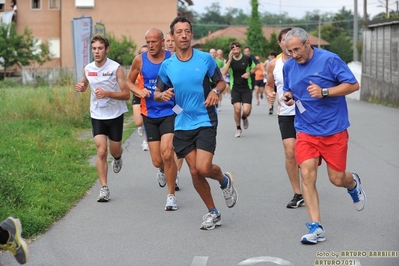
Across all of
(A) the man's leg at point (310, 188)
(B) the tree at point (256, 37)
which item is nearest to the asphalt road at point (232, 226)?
(A) the man's leg at point (310, 188)

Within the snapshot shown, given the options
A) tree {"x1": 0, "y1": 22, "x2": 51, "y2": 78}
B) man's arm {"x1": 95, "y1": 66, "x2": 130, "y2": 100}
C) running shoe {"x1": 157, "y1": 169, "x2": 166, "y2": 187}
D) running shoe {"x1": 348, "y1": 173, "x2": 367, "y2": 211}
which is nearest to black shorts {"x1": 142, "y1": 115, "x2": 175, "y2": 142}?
man's arm {"x1": 95, "y1": 66, "x2": 130, "y2": 100}

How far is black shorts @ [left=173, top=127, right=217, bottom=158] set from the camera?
7.92 m

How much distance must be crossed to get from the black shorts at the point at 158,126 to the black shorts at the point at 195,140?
1.37m

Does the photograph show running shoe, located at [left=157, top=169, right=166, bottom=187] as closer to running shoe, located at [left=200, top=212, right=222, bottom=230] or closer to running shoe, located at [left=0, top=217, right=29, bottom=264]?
running shoe, located at [left=200, top=212, right=222, bottom=230]

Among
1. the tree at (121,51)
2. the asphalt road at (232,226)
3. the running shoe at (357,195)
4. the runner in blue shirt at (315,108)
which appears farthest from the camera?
the tree at (121,51)

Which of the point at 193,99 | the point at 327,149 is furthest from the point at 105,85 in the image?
the point at 327,149

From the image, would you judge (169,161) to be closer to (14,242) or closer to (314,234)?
(314,234)

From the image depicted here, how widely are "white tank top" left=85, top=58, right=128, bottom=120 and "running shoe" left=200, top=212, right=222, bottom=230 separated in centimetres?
239

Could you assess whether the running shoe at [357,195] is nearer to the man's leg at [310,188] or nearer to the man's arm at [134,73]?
the man's leg at [310,188]

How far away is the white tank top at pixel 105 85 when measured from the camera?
976cm

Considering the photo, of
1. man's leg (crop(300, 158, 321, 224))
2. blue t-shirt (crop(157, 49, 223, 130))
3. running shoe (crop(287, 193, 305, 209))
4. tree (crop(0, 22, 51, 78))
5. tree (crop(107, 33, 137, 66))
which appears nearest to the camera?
man's leg (crop(300, 158, 321, 224))

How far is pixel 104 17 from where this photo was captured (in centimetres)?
6369

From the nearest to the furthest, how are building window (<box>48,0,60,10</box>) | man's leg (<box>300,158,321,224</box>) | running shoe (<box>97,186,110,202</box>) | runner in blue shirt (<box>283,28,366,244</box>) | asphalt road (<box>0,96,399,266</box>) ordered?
asphalt road (<box>0,96,399,266</box>)
runner in blue shirt (<box>283,28,366,244</box>)
man's leg (<box>300,158,321,224</box>)
running shoe (<box>97,186,110,202</box>)
building window (<box>48,0,60,10</box>)

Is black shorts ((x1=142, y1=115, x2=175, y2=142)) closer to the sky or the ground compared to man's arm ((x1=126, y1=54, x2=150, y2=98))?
closer to the ground
